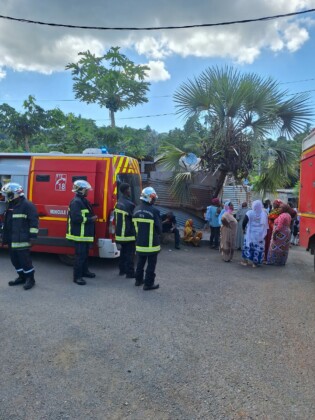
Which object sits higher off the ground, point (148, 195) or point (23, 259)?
point (148, 195)

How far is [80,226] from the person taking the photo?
5.43m

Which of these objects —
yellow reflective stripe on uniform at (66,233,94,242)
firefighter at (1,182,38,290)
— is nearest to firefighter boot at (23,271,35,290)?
firefighter at (1,182,38,290)

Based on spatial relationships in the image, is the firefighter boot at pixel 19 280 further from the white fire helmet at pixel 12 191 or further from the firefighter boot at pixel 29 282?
the white fire helmet at pixel 12 191

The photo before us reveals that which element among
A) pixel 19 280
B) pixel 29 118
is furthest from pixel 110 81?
pixel 19 280

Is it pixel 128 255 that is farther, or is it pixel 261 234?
pixel 261 234

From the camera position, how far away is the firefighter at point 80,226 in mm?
5363

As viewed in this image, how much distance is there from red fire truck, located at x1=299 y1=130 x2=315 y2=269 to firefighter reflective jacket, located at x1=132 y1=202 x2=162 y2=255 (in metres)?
2.65

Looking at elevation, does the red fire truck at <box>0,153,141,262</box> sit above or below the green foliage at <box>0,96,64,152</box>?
below

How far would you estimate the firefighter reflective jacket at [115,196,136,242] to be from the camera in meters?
5.67

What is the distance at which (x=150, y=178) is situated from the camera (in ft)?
38.0

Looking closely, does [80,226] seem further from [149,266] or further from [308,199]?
[308,199]

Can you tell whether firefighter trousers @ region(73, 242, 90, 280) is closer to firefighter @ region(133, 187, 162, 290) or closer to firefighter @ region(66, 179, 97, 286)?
firefighter @ region(66, 179, 97, 286)

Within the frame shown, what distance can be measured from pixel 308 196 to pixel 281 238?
1709 millimetres

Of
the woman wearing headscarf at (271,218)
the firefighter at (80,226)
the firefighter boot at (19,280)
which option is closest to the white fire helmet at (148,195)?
the firefighter at (80,226)
